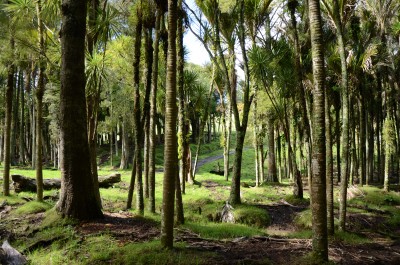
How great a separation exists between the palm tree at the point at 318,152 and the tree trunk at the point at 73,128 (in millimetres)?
5584

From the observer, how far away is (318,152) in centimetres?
581

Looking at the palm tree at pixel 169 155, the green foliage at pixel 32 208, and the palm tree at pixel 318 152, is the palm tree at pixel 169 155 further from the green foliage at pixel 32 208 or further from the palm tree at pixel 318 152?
the green foliage at pixel 32 208

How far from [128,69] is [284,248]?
18389 mm

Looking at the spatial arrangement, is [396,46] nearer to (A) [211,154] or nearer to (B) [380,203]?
(B) [380,203]

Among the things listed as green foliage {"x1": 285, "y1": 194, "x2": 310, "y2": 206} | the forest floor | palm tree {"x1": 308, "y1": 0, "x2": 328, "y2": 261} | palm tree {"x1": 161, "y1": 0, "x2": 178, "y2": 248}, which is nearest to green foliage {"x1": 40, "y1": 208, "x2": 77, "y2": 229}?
the forest floor

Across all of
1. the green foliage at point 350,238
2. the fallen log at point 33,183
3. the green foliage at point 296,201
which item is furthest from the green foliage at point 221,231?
the fallen log at point 33,183

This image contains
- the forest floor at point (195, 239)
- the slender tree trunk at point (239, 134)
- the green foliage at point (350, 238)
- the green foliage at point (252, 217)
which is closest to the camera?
the forest floor at point (195, 239)

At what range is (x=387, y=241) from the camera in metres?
9.69

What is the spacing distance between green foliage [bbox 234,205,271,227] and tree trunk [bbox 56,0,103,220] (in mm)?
4879

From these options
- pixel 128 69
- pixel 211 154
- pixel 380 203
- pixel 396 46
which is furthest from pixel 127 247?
pixel 211 154

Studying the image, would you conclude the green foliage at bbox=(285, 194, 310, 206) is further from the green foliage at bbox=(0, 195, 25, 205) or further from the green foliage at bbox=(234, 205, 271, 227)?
the green foliage at bbox=(0, 195, 25, 205)

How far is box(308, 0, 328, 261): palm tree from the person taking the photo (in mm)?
5750

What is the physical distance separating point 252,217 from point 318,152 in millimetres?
6132

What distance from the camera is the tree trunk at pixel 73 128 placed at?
848 centimetres
